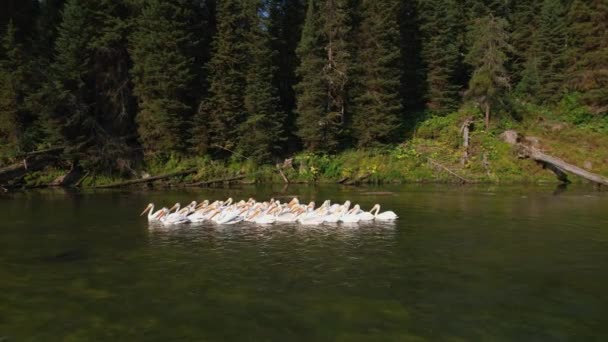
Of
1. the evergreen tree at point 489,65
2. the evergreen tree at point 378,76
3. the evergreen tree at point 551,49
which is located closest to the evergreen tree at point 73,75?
the evergreen tree at point 378,76

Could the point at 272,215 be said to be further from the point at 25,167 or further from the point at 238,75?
the point at 25,167

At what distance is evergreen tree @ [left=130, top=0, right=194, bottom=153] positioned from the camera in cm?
3903

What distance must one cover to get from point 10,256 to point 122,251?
3159 millimetres

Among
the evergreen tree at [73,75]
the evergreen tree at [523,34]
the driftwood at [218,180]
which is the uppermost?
the evergreen tree at [523,34]

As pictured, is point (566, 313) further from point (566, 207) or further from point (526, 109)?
point (526, 109)

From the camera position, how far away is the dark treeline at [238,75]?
38.5 meters

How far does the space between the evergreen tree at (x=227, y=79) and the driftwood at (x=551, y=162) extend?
2305 cm

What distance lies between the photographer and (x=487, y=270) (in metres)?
13.0

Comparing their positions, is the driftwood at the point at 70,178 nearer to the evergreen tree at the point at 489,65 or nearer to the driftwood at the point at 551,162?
the evergreen tree at the point at 489,65

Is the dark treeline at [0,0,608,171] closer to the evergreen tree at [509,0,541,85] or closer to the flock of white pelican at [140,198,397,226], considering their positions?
the evergreen tree at [509,0,541,85]

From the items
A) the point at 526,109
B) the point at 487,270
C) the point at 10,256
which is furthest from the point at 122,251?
the point at 526,109

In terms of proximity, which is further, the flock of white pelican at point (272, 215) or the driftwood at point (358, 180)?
the driftwood at point (358, 180)

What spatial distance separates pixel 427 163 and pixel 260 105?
14.8 m

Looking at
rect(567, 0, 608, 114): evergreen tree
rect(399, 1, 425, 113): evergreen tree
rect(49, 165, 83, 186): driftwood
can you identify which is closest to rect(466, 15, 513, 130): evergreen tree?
rect(399, 1, 425, 113): evergreen tree
